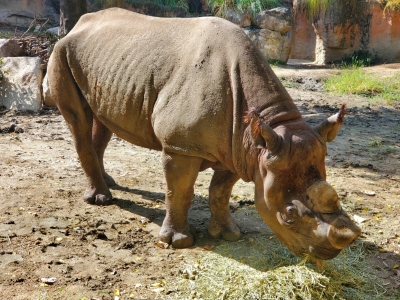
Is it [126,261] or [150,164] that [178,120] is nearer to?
[126,261]

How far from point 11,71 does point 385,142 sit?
727cm

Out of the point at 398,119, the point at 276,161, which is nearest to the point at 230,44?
the point at 276,161

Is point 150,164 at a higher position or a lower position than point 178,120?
lower

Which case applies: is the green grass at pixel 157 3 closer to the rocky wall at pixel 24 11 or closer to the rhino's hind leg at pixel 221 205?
the rocky wall at pixel 24 11

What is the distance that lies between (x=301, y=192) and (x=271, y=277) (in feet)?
2.43

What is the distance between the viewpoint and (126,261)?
4.34 metres

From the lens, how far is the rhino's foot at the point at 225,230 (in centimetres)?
481

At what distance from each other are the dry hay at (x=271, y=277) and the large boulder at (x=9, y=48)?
27.3ft

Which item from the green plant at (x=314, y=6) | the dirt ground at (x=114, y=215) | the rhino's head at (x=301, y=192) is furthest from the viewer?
the green plant at (x=314, y=6)

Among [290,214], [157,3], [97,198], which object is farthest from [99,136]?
[157,3]

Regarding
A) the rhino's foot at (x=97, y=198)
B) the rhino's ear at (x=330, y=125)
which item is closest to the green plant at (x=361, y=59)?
the rhino's foot at (x=97, y=198)

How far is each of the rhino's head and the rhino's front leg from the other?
77cm

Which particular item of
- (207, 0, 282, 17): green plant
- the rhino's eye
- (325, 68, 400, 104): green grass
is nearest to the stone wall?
(207, 0, 282, 17): green plant

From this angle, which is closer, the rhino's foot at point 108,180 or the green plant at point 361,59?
the rhino's foot at point 108,180
